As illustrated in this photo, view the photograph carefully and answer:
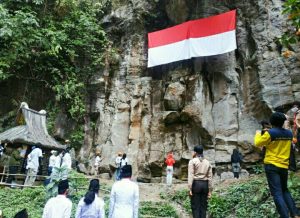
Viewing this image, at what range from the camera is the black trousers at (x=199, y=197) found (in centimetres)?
642

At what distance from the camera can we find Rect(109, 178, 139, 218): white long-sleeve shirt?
4969 millimetres

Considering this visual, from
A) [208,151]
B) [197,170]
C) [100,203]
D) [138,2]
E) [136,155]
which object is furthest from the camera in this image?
[138,2]

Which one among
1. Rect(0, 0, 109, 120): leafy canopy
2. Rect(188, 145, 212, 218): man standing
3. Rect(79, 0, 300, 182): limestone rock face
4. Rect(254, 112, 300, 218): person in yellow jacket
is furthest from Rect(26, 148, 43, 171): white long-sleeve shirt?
Rect(254, 112, 300, 218): person in yellow jacket

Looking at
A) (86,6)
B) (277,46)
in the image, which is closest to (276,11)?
(277,46)

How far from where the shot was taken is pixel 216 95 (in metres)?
17.4

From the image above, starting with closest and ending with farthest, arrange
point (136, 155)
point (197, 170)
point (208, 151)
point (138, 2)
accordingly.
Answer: point (197, 170) < point (208, 151) < point (136, 155) < point (138, 2)

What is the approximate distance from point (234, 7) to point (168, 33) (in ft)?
11.9

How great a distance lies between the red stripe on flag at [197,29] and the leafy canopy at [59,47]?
164 inches

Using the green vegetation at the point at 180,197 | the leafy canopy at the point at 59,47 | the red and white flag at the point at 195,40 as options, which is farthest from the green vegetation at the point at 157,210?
the leafy canopy at the point at 59,47

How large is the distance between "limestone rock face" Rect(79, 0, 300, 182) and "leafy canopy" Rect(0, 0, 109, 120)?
101 cm

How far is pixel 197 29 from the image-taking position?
1611cm

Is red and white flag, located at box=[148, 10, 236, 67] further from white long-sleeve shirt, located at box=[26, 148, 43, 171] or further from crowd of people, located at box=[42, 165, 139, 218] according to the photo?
crowd of people, located at box=[42, 165, 139, 218]

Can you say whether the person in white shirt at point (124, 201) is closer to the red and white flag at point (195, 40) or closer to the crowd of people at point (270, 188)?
the crowd of people at point (270, 188)

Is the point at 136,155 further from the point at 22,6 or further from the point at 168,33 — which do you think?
the point at 22,6
